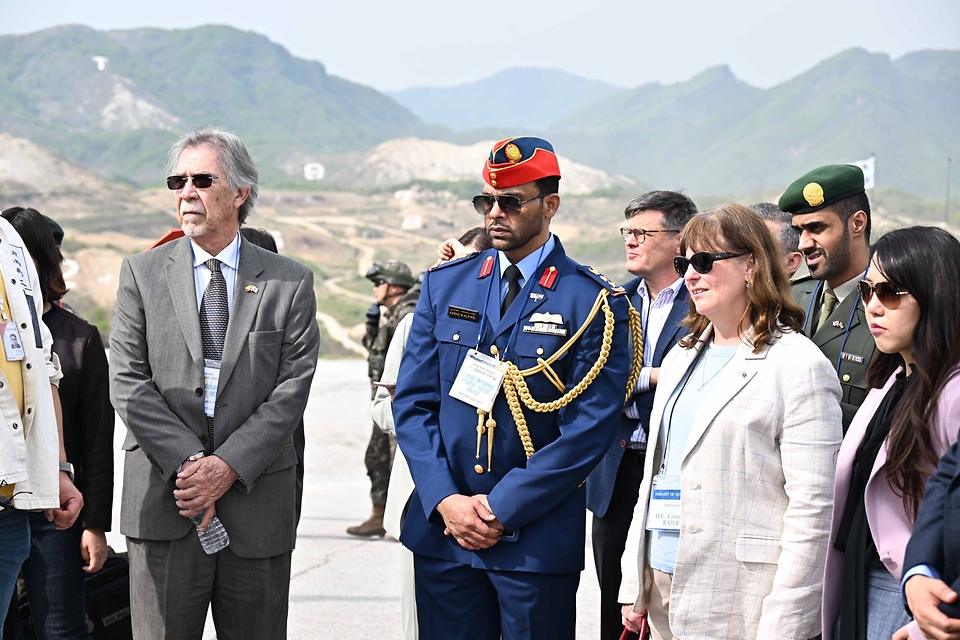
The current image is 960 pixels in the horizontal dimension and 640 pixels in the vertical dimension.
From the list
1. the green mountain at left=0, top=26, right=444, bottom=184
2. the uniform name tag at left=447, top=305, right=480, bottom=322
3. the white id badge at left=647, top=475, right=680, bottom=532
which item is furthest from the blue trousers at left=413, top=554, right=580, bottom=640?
the green mountain at left=0, top=26, right=444, bottom=184

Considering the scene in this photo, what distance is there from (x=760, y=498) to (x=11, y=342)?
2269 millimetres

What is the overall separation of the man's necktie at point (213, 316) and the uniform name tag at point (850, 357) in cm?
216

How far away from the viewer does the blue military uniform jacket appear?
2959mm

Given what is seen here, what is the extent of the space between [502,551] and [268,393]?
100 cm

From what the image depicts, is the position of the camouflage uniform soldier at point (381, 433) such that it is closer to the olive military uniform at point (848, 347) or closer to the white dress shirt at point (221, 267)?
the white dress shirt at point (221, 267)

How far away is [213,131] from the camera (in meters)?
3.49

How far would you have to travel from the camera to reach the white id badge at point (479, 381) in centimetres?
302

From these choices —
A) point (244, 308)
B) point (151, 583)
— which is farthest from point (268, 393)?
point (151, 583)

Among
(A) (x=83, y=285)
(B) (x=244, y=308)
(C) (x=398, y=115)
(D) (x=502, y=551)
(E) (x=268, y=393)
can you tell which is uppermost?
(C) (x=398, y=115)

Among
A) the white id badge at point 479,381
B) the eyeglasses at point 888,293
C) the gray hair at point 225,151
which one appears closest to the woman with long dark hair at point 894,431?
the eyeglasses at point 888,293

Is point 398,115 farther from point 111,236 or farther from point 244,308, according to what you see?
point 244,308

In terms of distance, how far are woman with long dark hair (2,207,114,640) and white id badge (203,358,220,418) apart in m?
0.65

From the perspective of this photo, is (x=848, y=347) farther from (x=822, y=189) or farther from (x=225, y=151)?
(x=225, y=151)

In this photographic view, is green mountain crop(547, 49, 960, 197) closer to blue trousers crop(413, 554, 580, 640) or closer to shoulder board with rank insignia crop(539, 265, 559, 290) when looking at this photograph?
shoulder board with rank insignia crop(539, 265, 559, 290)
